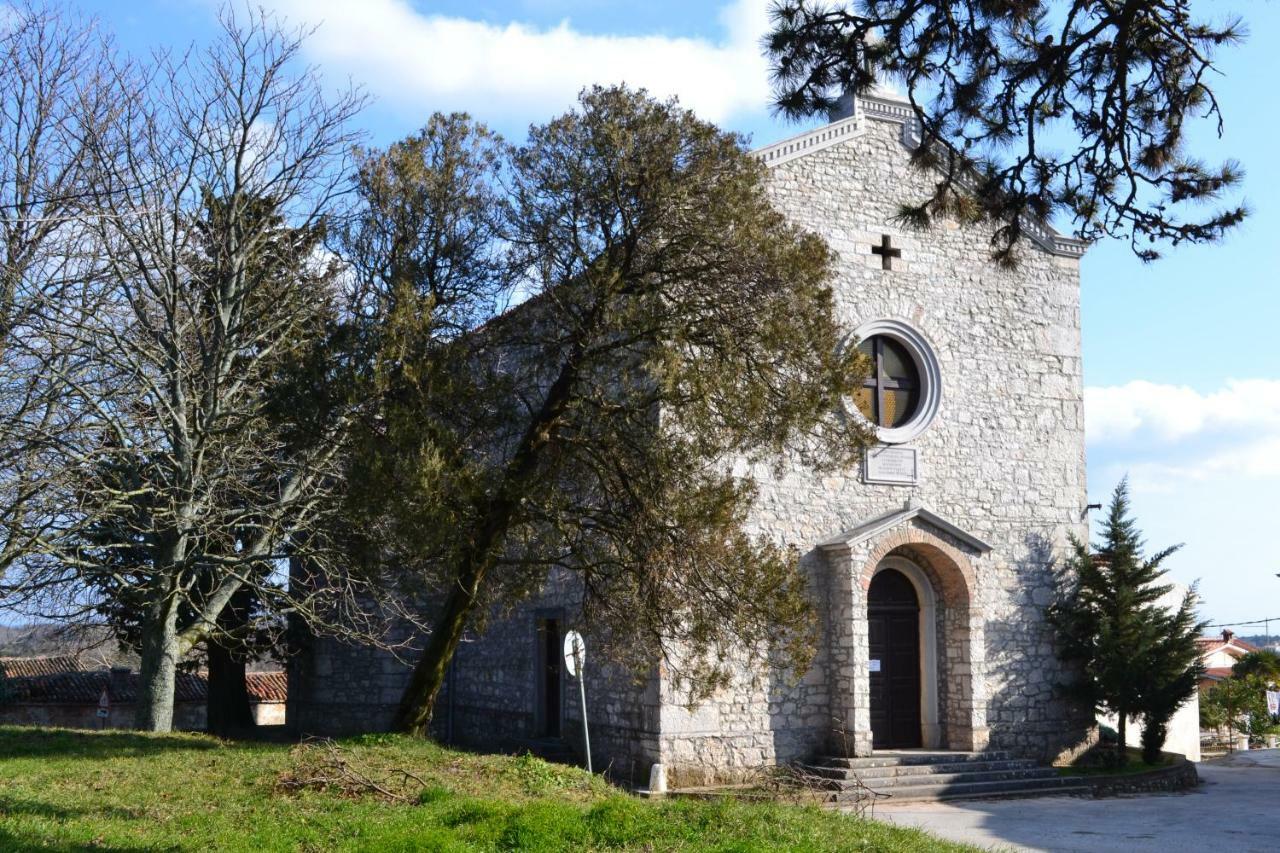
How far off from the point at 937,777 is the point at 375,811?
8.15 m

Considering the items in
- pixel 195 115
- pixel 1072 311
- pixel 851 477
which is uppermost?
pixel 195 115

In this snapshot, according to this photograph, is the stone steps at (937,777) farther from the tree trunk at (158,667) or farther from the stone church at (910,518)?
the tree trunk at (158,667)

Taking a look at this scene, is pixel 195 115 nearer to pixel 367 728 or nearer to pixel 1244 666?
pixel 367 728

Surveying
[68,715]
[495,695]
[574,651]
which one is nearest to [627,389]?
[574,651]

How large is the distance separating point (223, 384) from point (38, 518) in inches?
126

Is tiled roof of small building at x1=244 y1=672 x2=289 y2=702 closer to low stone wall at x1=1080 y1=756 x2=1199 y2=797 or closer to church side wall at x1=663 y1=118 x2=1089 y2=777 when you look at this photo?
church side wall at x1=663 y1=118 x2=1089 y2=777

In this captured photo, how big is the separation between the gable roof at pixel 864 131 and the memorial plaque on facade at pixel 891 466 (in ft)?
12.1

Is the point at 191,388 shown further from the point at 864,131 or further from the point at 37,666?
the point at 37,666

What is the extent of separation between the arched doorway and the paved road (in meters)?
2.00

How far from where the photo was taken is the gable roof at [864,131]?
15836 millimetres

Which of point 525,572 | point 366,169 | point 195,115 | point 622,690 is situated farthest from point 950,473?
point 195,115

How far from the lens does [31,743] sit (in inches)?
524

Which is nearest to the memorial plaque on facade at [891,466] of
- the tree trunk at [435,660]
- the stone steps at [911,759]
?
the stone steps at [911,759]

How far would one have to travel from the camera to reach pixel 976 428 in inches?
659
